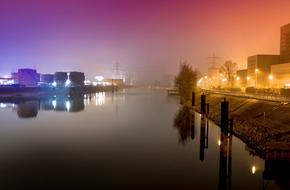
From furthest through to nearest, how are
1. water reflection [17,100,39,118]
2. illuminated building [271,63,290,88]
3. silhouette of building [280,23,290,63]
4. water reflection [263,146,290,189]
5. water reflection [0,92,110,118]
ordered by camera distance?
silhouette of building [280,23,290,63] < illuminated building [271,63,290,88] < water reflection [0,92,110,118] < water reflection [17,100,39,118] < water reflection [263,146,290,189]

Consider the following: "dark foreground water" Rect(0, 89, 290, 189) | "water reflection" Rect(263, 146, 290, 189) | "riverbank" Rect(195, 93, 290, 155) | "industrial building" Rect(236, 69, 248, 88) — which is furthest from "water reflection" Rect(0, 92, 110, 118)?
"industrial building" Rect(236, 69, 248, 88)

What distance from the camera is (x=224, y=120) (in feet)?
84.5

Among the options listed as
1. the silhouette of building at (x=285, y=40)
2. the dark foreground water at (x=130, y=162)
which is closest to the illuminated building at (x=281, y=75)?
the silhouette of building at (x=285, y=40)

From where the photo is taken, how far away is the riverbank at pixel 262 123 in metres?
28.1

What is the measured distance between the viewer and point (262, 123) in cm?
3566

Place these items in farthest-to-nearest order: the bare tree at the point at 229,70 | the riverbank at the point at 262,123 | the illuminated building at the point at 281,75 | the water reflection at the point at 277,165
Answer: the bare tree at the point at 229,70
the illuminated building at the point at 281,75
the riverbank at the point at 262,123
the water reflection at the point at 277,165

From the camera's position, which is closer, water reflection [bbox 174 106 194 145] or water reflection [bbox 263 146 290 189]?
water reflection [bbox 263 146 290 189]

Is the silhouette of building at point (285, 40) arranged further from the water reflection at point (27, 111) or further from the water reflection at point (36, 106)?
the water reflection at point (27, 111)

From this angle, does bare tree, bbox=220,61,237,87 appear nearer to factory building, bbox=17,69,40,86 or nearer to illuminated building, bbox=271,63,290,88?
illuminated building, bbox=271,63,290,88

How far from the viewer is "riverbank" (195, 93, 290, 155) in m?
28.1

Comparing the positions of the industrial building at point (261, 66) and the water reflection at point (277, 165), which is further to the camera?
the industrial building at point (261, 66)

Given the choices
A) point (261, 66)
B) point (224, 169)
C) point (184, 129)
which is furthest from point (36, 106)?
point (261, 66)

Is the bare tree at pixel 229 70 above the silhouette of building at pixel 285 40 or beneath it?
beneath

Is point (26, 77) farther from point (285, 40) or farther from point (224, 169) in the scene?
point (224, 169)
